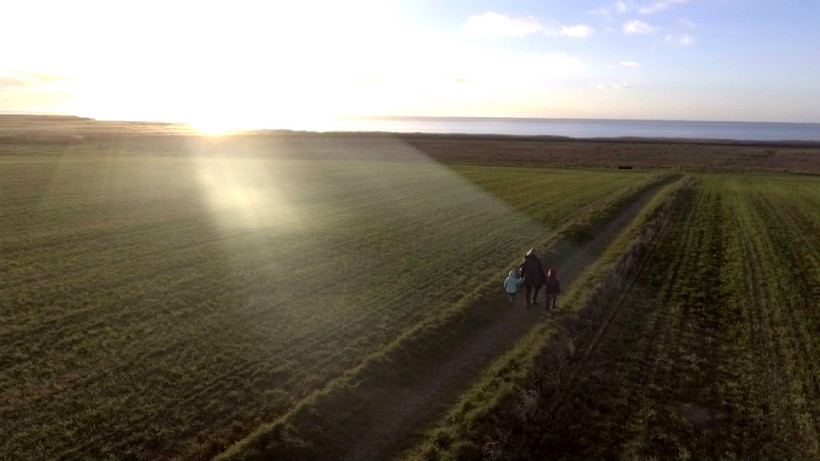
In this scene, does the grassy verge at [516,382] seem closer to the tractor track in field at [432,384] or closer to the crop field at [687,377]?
the crop field at [687,377]

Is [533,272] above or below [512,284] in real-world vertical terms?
above

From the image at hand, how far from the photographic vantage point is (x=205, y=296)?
17.4 m

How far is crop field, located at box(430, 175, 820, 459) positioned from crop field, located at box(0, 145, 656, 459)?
53 cm

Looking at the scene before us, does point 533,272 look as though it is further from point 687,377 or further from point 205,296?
point 205,296

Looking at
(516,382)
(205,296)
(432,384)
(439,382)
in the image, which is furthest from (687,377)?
(205,296)

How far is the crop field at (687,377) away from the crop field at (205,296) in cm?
53

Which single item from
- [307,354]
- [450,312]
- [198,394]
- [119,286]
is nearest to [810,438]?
[450,312]

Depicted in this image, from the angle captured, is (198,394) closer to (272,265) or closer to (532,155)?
(272,265)

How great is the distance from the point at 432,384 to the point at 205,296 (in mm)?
8682

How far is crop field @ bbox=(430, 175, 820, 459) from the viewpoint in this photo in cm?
1003

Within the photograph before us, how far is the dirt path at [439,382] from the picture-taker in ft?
33.2

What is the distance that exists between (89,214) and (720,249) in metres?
32.7

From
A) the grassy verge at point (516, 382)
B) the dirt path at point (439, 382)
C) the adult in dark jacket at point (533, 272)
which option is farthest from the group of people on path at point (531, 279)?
the grassy verge at point (516, 382)

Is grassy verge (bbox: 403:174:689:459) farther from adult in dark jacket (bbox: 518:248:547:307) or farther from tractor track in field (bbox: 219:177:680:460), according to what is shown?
adult in dark jacket (bbox: 518:248:547:307)
